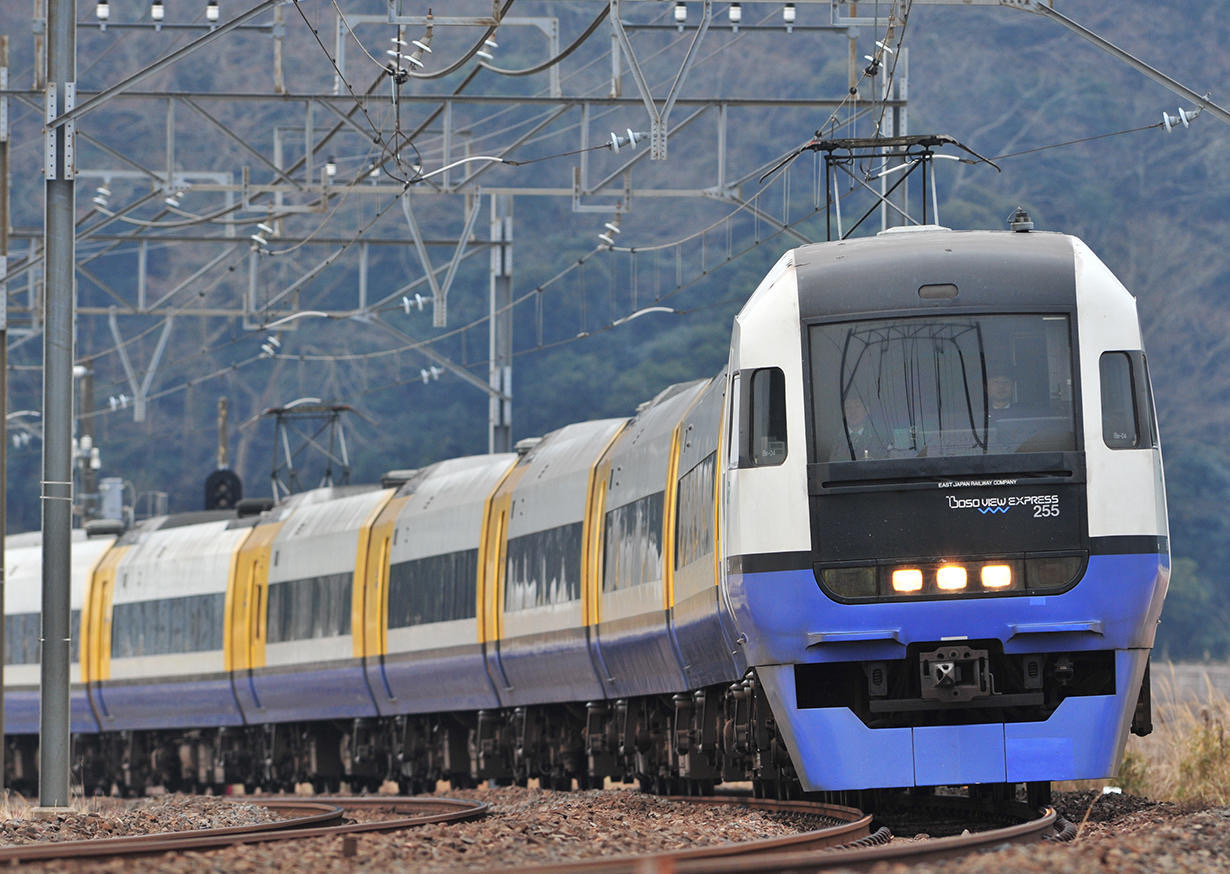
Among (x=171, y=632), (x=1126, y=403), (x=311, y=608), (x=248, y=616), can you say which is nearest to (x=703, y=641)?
(x=1126, y=403)

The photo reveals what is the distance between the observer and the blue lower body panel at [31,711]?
33750mm

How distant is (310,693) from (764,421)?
52.4ft

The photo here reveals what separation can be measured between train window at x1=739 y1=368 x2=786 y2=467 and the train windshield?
19 centimetres

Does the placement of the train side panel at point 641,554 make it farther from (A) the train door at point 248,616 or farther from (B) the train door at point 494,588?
(A) the train door at point 248,616

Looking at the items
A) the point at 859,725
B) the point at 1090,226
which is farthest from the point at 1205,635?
the point at 859,725

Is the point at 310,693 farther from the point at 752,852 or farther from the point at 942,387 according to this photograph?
the point at 752,852

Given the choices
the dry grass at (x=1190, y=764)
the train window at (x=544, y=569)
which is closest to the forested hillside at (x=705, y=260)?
the train window at (x=544, y=569)

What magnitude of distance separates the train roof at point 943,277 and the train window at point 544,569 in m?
7.73

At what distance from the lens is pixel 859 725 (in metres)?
12.5

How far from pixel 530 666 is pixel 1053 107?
6215 centimetres

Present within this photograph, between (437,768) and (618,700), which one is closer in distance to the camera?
(618,700)

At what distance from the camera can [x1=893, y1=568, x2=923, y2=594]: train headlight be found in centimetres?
1242

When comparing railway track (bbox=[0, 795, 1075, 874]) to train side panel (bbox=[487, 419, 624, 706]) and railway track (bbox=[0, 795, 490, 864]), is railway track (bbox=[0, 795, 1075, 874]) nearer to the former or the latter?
railway track (bbox=[0, 795, 490, 864])

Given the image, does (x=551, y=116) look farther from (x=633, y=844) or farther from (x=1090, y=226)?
(x=1090, y=226)
